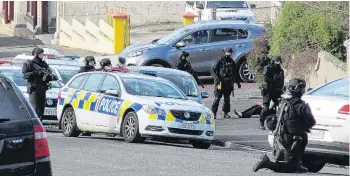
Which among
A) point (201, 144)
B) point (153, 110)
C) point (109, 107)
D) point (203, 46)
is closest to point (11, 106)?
point (153, 110)

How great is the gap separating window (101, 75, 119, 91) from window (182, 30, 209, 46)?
1014 centimetres

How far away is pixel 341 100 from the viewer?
47.2ft

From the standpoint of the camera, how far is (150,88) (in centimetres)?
2044

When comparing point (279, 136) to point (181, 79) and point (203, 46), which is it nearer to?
point (181, 79)

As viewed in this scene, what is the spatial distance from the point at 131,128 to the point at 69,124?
7.08 ft

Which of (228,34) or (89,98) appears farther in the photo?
(228,34)

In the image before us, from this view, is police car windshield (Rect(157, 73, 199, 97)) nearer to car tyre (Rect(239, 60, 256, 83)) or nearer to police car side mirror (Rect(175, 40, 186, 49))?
police car side mirror (Rect(175, 40, 186, 49))

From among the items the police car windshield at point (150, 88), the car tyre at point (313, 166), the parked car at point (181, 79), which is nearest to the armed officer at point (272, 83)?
the parked car at point (181, 79)

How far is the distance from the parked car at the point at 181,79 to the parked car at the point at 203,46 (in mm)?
6365

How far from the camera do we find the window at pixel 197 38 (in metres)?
30.9

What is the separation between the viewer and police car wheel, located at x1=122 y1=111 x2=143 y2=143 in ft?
63.3

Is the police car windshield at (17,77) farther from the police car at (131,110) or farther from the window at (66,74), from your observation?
the police car at (131,110)

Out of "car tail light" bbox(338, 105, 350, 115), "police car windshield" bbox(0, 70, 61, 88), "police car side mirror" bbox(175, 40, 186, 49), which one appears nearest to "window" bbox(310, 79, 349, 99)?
"car tail light" bbox(338, 105, 350, 115)

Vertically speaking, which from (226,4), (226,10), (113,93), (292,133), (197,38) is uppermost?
(226,4)
